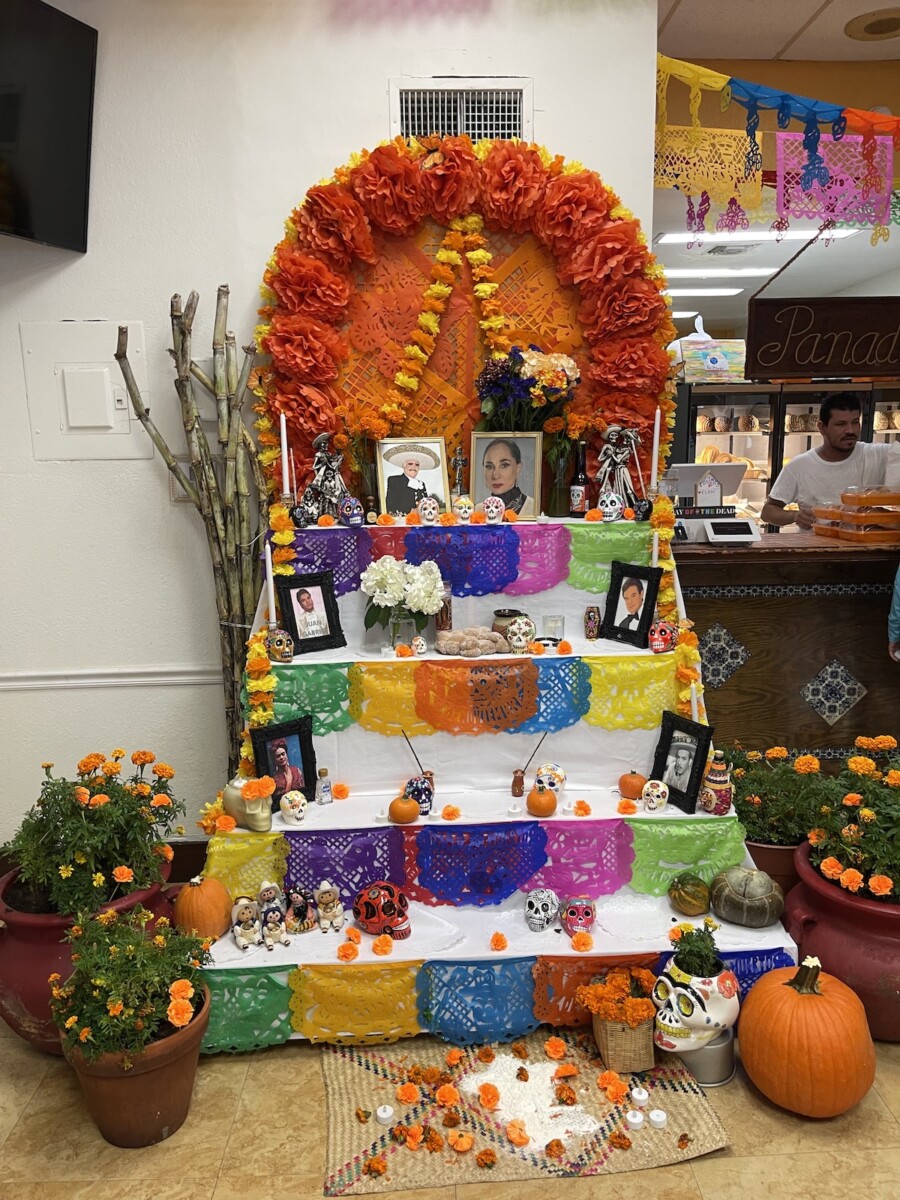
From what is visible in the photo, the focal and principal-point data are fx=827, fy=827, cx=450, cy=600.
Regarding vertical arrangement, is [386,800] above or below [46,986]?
above

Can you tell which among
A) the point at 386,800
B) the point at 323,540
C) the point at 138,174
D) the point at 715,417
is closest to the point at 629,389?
the point at 323,540

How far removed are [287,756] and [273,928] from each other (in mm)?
513

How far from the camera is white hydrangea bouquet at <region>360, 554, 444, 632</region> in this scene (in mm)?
2686

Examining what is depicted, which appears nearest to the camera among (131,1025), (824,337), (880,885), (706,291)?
(131,1025)

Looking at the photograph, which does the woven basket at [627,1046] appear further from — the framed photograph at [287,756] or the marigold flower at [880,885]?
the framed photograph at [287,756]

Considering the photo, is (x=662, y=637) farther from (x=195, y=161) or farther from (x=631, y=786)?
(x=195, y=161)

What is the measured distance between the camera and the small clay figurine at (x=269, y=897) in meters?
2.44

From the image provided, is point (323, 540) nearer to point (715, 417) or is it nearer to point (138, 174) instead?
point (138, 174)

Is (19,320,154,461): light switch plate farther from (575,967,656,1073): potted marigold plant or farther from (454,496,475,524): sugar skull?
Result: (575,967,656,1073): potted marigold plant

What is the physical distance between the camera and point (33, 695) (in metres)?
3.39

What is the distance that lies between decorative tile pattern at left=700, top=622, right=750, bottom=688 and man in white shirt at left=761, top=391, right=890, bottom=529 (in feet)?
3.64

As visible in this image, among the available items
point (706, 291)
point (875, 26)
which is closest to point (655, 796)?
point (875, 26)

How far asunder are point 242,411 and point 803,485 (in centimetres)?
296

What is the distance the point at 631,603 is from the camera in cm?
288
